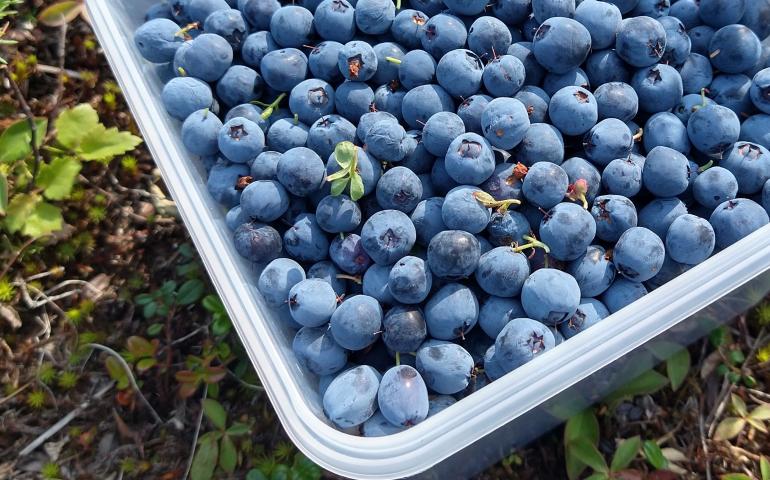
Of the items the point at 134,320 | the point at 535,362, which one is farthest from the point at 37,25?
the point at 535,362

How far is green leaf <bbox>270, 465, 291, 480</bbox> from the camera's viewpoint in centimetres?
145

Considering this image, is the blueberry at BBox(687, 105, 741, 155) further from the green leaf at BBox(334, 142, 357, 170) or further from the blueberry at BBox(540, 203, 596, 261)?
the green leaf at BBox(334, 142, 357, 170)

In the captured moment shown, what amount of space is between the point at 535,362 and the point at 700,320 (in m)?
0.50

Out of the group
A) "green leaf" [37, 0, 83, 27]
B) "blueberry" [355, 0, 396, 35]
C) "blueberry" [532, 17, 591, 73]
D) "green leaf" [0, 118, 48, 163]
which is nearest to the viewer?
"blueberry" [532, 17, 591, 73]

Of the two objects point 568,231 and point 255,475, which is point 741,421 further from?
point 255,475

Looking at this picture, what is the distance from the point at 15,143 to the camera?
1536 millimetres

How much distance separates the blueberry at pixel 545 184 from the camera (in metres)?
1.12

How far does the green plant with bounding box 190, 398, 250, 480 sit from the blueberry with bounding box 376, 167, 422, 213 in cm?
68

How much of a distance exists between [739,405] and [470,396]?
85 centimetres

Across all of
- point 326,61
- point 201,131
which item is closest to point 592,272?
point 326,61

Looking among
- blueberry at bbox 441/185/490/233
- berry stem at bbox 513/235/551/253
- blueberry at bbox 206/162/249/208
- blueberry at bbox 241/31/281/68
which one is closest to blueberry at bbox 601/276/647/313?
berry stem at bbox 513/235/551/253

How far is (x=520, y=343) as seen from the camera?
3.34 feet

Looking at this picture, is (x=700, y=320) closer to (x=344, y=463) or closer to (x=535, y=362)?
(x=535, y=362)

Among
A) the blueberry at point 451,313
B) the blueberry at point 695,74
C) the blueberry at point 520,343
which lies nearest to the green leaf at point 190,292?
the blueberry at point 451,313
